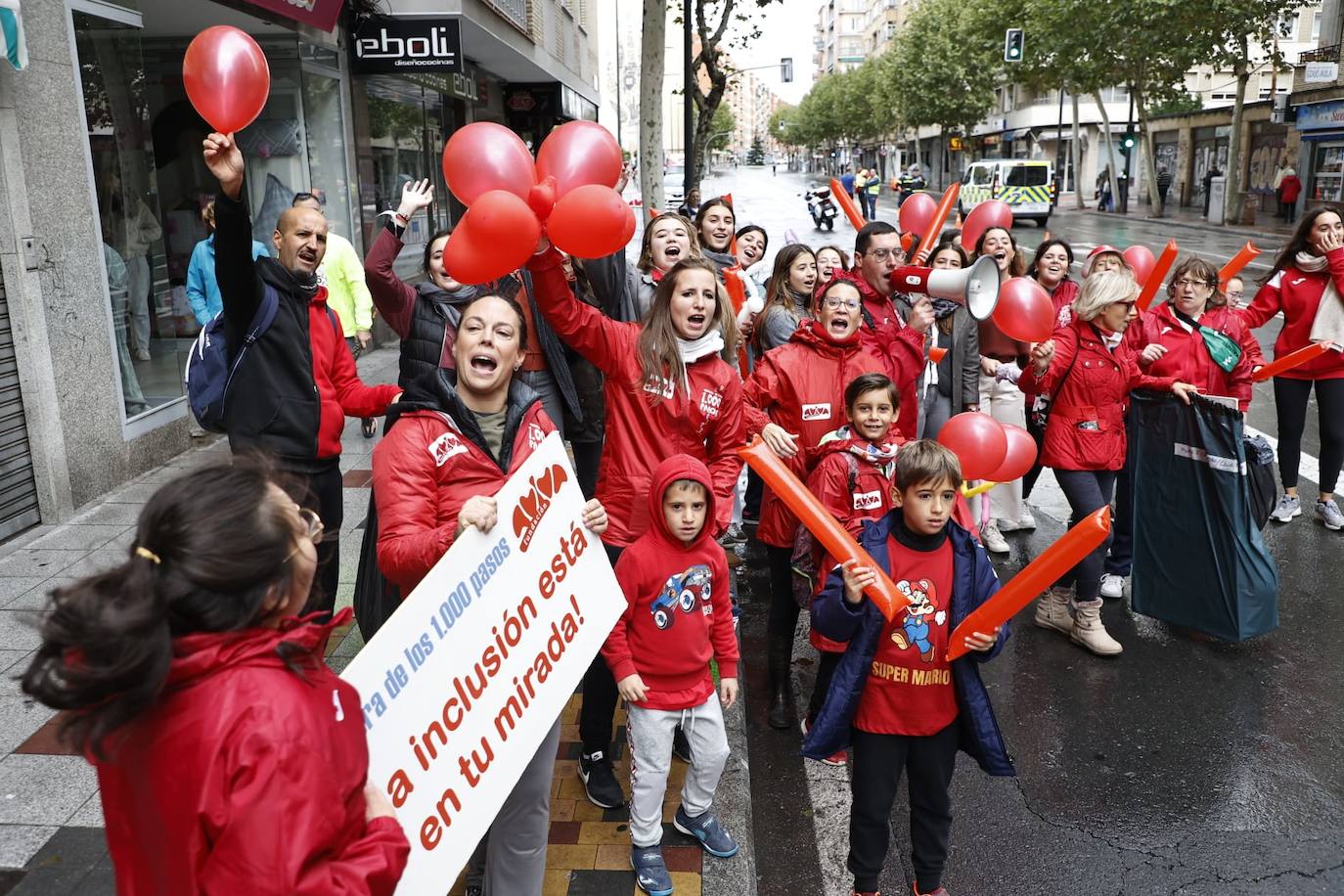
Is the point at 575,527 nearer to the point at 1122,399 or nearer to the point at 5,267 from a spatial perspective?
the point at 1122,399

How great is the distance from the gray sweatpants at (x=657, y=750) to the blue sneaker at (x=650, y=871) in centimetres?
3

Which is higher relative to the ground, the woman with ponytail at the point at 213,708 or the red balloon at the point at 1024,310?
the red balloon at the point at 1024,310

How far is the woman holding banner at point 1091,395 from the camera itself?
5.07 m

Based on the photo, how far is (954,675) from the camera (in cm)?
309

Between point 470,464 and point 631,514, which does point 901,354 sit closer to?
point 631,514

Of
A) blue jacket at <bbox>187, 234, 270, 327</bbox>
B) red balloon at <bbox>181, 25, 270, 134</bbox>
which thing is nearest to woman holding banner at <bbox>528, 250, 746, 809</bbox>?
red balloon at <bbox>181, 25, 270, 134</bbox>

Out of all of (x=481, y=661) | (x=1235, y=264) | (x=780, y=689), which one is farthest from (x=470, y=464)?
(x=1235, y=264)

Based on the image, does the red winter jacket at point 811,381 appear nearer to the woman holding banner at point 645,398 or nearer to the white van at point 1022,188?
the woman holding banner at point 645,398

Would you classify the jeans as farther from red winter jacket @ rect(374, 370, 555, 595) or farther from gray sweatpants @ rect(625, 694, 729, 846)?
red winter jacket @ rect(374, 370, 555, 595)

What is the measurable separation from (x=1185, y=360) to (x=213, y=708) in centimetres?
522

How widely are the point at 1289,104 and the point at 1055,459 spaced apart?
33450 mm

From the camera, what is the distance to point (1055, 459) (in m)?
5.11

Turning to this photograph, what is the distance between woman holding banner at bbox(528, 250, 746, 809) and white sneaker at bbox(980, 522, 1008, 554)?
3.08 meters

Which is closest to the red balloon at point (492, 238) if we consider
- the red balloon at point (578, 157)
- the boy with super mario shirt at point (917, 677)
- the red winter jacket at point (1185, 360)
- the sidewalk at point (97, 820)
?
the red balloon at point (578, 157)
